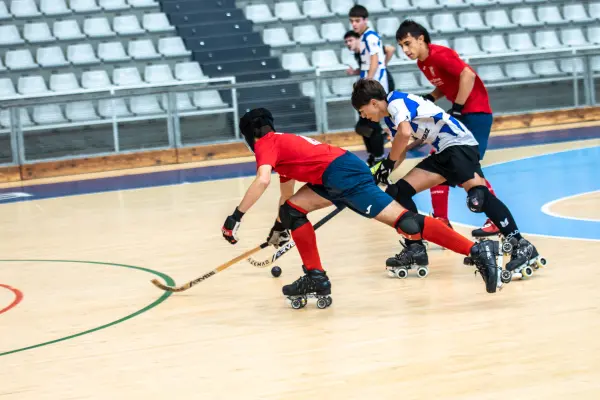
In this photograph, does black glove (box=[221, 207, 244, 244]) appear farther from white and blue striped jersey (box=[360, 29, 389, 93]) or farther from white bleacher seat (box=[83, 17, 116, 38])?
white bleacher seat (box=[83, 17, 116, 38])

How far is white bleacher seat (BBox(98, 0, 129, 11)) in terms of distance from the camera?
17.9 metres

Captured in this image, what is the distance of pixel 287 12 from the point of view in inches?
747

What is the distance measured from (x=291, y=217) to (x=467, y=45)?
1361cm

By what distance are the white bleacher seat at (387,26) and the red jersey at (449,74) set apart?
10901 mm

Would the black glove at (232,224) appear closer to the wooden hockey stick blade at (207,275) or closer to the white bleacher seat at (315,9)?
the wooden hockey stick blade at (207,275)

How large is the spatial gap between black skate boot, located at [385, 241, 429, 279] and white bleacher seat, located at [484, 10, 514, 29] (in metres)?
13.7

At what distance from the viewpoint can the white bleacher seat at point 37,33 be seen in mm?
17062

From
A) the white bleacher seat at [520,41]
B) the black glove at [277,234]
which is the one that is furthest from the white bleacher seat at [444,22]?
the black glove at [277,234]

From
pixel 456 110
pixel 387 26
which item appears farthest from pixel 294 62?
pixel 456 110

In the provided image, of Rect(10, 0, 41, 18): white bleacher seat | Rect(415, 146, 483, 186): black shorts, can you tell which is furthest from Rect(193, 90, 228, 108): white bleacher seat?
Rect(415, 146, 483, 186): black shorts

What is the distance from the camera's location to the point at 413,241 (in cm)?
712

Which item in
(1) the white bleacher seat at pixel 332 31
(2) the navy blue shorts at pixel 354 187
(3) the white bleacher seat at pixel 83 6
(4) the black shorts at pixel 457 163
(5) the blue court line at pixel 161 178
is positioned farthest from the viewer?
(1) the white bleacher seat at pixel 332 31

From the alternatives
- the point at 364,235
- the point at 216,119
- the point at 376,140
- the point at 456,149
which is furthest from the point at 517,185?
the point at 216,119

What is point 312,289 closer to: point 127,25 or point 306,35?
point 127,25
